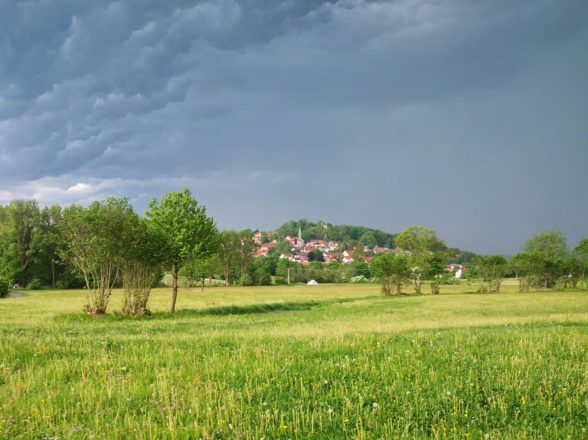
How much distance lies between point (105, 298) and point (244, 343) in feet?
83.3

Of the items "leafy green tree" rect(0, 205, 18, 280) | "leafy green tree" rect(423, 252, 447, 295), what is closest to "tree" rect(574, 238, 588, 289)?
"leafy green tree" rect(423, 252, 447, 295)

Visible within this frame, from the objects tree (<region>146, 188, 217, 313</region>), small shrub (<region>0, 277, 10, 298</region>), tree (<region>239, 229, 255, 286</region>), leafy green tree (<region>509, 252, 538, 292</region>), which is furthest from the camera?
tree (<region>239, 229, 255, 286</region>)

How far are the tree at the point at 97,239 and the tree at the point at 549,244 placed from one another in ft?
306

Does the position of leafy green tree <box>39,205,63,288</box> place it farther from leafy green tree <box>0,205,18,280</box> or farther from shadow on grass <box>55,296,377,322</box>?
shadow on grass <box>55,296,377,322</box>

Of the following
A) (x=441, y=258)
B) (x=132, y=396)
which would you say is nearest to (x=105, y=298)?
(x=132, y=396)

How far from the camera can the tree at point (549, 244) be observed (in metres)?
94.7

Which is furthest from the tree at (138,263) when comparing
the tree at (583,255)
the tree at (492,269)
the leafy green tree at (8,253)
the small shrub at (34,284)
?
the tree at (583,255)

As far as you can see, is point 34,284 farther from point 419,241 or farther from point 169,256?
point 419,241

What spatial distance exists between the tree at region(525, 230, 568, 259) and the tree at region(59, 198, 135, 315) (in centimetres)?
9333

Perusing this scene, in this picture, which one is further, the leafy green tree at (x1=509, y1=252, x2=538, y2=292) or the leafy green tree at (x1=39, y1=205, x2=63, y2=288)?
the leafy green tree at (x1=39, y1=205, x2=63, y2=288)

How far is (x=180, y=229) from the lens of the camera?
37719mm

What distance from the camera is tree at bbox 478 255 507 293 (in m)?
82.2

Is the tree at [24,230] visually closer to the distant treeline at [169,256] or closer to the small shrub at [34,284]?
the distant treeline at [169,256]

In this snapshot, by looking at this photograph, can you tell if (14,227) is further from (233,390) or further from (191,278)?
(233,390)
